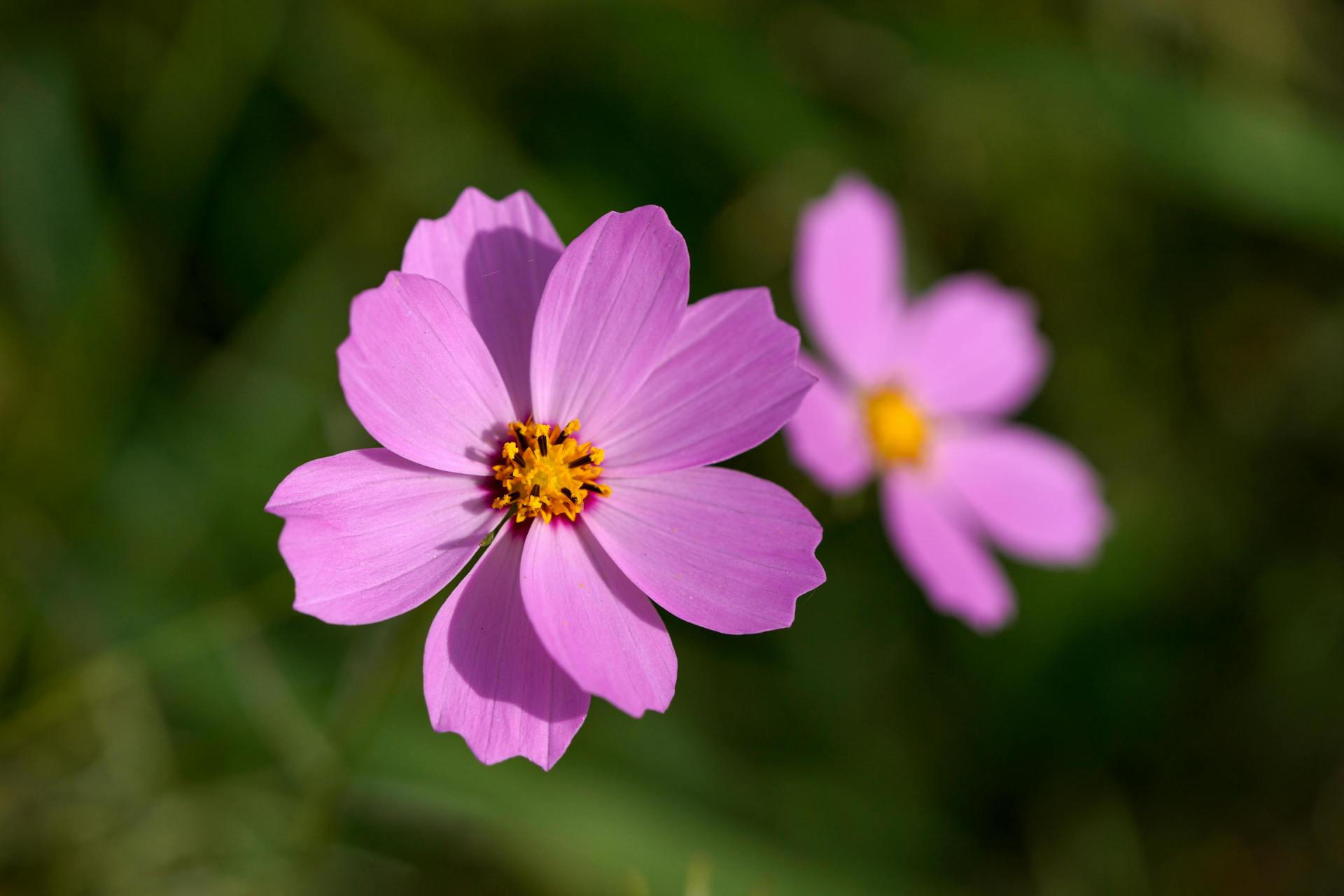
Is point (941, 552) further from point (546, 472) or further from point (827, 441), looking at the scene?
point (546, 472)

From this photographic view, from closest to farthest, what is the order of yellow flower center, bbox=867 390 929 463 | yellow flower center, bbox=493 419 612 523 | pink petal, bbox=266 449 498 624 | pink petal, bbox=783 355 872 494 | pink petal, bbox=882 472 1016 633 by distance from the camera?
pink petal, bbox=266 449 498 624 → yellow flower center, bbox=493 419 612 523 → pink petal, bbox=783 355 872 494 → pink petal, bbox=882 472 1016 633 → yellow flower center, bbox=867 390 929 463

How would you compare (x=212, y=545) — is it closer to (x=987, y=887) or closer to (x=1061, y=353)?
(x=987, y=887)

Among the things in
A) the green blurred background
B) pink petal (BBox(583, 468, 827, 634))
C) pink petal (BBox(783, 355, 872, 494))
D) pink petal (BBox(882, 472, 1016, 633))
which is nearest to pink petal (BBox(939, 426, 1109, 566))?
pink petal (BBox(882, 472, 1016, 633))

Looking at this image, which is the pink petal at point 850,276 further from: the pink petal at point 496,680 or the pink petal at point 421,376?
the pink petal at point 496,680

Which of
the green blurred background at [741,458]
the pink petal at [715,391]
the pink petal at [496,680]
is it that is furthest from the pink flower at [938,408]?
the pink petal at [496,680]

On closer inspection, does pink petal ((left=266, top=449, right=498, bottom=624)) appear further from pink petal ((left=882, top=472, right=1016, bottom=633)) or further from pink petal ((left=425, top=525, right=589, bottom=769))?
pink petal ((left=882, top=472, right=1016, bottom=633))

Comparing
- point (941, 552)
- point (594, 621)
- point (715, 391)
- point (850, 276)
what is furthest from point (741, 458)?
point (594, 621)
